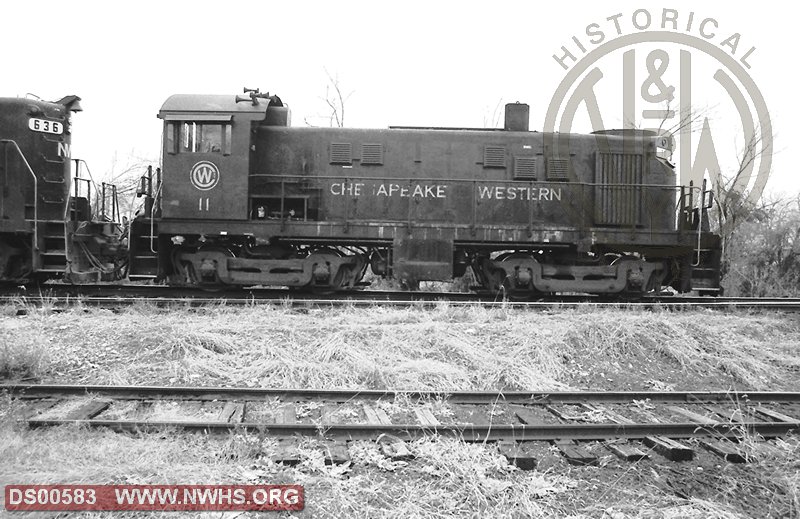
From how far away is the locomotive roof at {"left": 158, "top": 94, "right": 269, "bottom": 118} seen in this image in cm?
1016

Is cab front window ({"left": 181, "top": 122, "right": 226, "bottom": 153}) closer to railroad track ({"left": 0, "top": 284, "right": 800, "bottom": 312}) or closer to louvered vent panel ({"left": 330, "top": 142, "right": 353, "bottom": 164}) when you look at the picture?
louvered vent panel ({"left": 330, "top": 142, "right": 353, "bottom": 164})

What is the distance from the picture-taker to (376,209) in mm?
10734

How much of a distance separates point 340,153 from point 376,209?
1335 millimetres

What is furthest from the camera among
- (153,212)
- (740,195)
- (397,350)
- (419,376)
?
(740,195)

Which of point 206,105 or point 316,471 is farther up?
point 206,105

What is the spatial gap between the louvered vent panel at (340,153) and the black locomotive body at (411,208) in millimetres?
37

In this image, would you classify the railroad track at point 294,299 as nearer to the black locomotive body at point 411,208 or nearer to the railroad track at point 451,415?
the black locomotive body at point 411,208

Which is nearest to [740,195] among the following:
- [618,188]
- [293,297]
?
[618,188]

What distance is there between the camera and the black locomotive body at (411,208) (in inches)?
404

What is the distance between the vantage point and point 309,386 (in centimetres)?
595

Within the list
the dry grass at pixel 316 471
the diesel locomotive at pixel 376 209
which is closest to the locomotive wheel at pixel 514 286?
the diesel locomotive at pixel 376 209

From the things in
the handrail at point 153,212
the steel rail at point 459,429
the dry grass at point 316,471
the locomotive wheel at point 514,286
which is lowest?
the dry grass at point 316,471

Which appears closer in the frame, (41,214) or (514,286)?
(41,214)

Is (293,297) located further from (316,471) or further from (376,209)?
(316,471)
